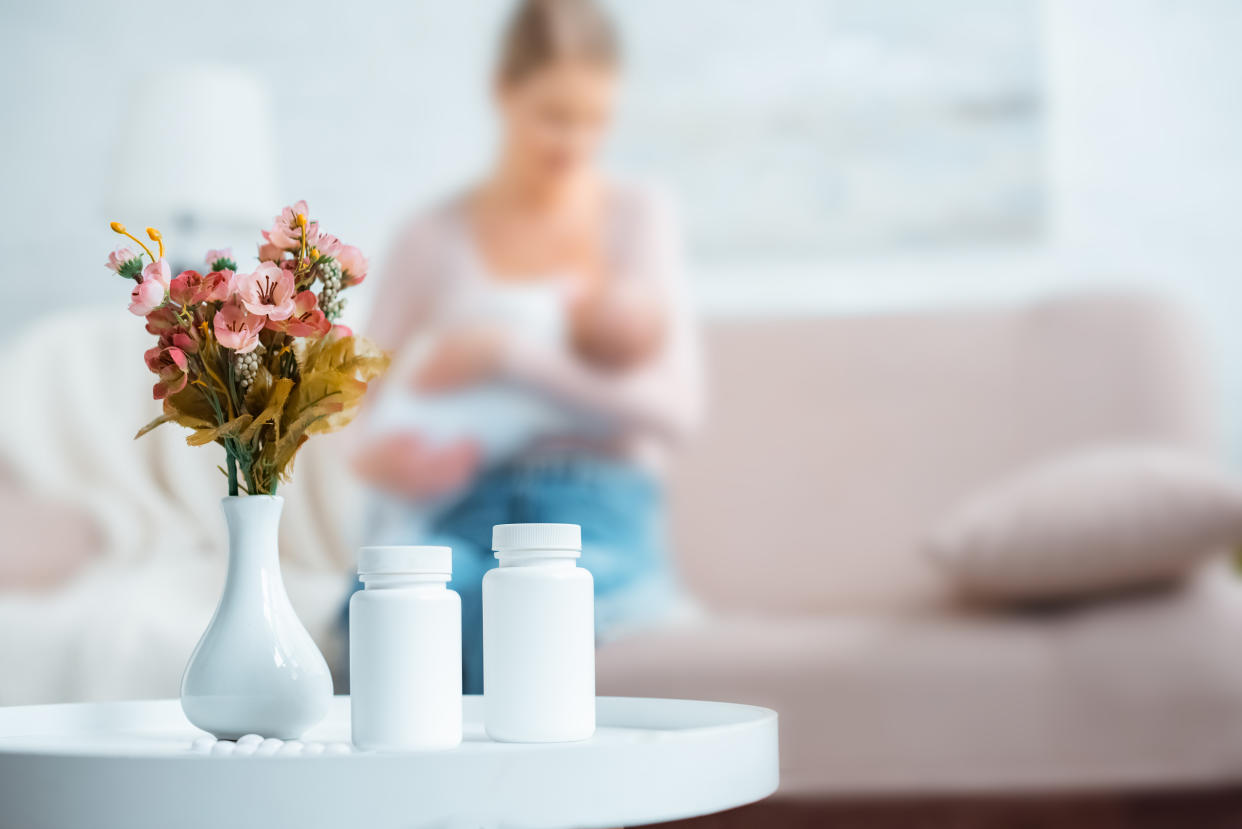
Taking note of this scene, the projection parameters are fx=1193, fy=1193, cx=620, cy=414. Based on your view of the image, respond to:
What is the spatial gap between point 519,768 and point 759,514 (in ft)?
3.64

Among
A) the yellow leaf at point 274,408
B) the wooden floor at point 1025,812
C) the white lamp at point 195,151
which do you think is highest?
the white lamp at point 195,151

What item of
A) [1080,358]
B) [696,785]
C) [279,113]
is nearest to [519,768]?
[696,785]

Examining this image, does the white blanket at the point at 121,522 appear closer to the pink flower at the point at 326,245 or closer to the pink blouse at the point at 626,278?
the pink blouse at the point at 626,278

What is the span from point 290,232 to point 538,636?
25cm

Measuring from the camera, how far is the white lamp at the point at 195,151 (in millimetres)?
1779

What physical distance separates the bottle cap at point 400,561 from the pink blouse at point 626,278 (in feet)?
3.09

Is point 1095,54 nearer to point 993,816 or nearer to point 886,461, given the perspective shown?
point 886,461

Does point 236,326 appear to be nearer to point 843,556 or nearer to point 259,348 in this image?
point 259,348

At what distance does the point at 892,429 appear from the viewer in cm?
154

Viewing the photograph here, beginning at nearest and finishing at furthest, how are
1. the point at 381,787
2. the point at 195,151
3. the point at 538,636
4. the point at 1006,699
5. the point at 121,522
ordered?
the point at 381,787 < the point at 538,636 < the point at 1006,699 < the point at 121,522 < the point at 195,151

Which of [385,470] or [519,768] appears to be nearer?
[519,768]

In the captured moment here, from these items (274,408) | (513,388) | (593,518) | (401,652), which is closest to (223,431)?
(274,408)

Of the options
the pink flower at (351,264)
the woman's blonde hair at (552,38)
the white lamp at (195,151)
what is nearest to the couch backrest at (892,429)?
the woman's blonde hair at (552,38)

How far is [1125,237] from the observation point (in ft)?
5.68
